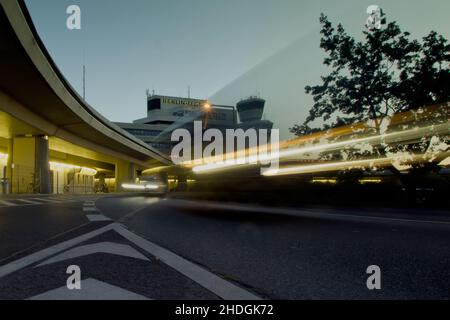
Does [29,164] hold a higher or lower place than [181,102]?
lower

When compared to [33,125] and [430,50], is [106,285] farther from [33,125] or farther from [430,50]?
[33,125]

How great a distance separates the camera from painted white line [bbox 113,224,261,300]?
2316 millimetres

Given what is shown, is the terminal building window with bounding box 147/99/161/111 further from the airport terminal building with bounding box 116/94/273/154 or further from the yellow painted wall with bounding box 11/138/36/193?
the yellow painted wall with bounding box 11/138/36/193

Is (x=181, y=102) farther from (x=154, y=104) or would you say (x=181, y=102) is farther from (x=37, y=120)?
(x=37, y=120)

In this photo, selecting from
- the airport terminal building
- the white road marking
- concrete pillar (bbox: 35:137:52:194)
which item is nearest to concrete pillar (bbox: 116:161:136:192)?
concrete pillar (bbox: 35:137:52:194)

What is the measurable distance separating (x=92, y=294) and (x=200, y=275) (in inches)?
37.1

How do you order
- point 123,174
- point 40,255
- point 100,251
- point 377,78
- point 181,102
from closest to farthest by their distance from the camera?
point 40,255 < point 100,251 < point 377,78 < point 123,174 < point 181,102

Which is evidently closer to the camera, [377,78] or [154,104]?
[377,78]

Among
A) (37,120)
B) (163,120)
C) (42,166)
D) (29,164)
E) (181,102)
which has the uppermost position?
(181,102)

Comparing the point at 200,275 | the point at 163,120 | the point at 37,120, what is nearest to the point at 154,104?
the point at 163,120

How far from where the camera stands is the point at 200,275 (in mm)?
2846

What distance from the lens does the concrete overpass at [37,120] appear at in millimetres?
13250

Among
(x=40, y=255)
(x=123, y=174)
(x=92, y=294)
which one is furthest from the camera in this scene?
(x=123, y=174)

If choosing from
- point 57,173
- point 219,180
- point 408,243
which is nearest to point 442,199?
point 219,180
